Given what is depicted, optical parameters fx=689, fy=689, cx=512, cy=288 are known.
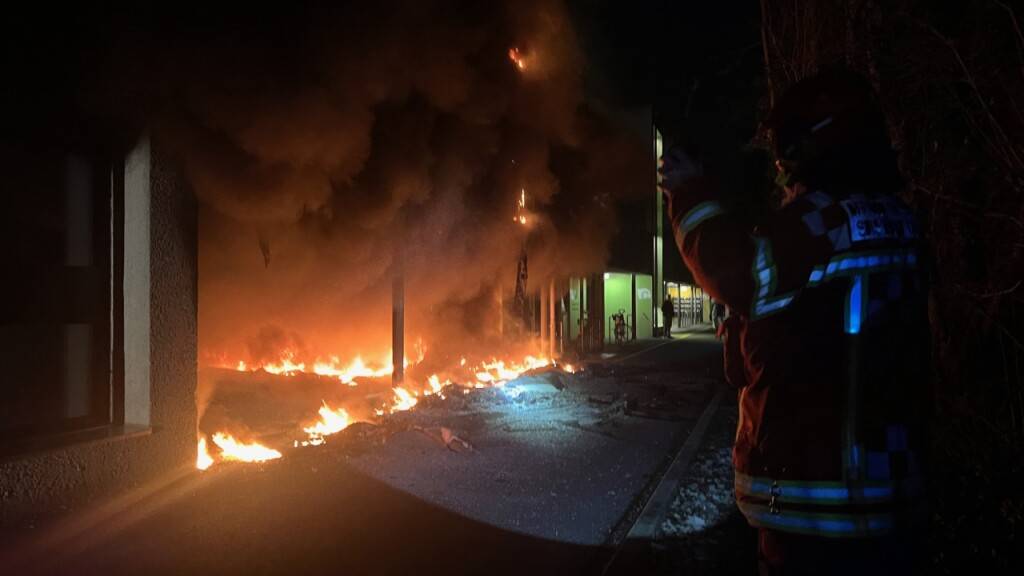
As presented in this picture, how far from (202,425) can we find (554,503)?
331cm

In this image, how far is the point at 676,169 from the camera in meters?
1.71

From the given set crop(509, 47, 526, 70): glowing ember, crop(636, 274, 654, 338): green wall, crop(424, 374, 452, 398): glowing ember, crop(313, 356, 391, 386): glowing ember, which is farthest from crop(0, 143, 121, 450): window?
crop(636, 274, 654, 338): green wall

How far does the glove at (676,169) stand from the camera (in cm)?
170

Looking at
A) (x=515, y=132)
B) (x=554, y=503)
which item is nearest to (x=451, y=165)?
(x=515, y=132)

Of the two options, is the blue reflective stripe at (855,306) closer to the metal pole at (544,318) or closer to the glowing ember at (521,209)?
the glowing ember at (521,209)

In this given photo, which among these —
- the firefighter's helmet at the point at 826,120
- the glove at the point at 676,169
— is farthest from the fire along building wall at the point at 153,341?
the firefighter's helmet at the point at 826,120

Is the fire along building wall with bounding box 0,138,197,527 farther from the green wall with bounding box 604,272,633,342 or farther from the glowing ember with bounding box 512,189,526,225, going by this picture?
the green wall with bounding box 604,272,633,342

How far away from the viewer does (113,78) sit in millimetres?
4629

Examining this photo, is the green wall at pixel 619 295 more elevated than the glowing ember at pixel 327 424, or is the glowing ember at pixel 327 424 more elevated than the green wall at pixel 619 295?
the green wall at pixel 619 295

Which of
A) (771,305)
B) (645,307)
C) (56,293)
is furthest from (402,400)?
(645,307)

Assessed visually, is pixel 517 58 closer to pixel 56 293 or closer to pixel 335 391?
pixel 335 391

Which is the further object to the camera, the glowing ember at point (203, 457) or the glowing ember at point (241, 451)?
the glowing ember at point (241, 451)

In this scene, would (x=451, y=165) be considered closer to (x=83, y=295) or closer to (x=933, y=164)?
(x=83, y=295)

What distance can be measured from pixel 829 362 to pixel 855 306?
142 mm
